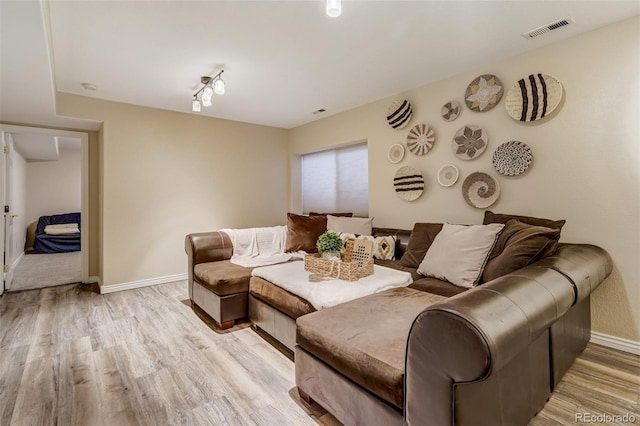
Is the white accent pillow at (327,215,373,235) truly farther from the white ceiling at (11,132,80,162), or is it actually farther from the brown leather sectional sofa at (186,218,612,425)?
the white ceiling at (11,132,80,162)

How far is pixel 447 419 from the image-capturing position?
1.03 m

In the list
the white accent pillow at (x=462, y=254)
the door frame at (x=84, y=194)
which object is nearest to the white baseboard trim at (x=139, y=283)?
the door frame at (x=84, y=194)

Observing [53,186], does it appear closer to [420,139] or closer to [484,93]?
[420,139]

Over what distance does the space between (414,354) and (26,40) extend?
264 centimetres

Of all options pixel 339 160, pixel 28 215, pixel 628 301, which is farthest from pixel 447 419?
pixel 28 215

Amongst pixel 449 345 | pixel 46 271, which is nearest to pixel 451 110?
pixel 449 345

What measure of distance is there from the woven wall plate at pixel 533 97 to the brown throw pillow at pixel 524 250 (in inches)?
41.9

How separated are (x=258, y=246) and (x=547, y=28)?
323 centimetres

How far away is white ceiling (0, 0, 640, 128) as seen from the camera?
6.45 ft

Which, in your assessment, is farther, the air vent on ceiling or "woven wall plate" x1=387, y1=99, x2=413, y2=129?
"woven wall plate" x1=387, y1=99, x2=413, y2=129

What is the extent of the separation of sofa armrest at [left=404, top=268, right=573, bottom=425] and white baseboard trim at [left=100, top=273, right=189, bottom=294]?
3824 millimetres

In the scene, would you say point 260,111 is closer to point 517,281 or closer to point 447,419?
point 517,281

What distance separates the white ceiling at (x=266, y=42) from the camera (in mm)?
1965

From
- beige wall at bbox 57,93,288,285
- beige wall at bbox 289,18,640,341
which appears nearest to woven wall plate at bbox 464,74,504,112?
beige wall at bbox 289,18,640,341
